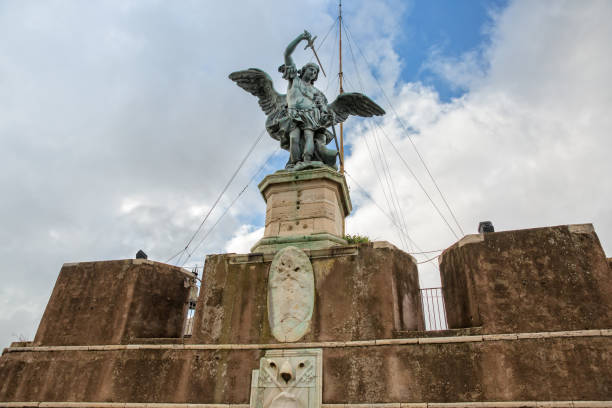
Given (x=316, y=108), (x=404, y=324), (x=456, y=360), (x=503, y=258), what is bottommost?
(x=456, y=360)

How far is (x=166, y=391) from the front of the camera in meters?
6.05

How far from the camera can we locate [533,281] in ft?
18.5

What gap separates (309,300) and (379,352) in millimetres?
1250

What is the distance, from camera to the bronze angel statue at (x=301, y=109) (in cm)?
852

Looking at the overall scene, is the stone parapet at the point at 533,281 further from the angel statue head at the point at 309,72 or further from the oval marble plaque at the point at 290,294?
the angel statue head at the point at 309,72

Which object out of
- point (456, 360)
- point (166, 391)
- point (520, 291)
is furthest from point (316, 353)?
point (520, 291)

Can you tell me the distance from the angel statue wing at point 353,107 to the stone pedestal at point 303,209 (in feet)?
6.15

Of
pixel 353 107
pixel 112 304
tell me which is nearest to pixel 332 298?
pixel 112 304

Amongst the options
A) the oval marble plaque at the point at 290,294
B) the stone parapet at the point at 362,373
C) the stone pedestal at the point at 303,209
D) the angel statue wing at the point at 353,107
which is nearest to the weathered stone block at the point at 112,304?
the stone parapet at the point at 362,373

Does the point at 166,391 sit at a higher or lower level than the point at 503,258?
lower

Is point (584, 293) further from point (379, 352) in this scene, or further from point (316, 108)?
point (316, 108)

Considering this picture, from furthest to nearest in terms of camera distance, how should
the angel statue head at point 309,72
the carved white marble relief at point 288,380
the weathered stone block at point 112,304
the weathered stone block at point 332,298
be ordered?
the angel statue head at point 309,72
the weathered stone block at point 112,304
the weathered stone block at point 332,298
the carved white marble relief at point 288,380

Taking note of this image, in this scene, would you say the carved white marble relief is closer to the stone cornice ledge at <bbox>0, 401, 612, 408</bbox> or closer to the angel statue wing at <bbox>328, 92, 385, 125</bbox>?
the stone cornice ledge at <bbox>0, 401, 612, 408</bbox>

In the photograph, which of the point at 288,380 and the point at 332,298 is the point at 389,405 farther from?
the point at 332,298
